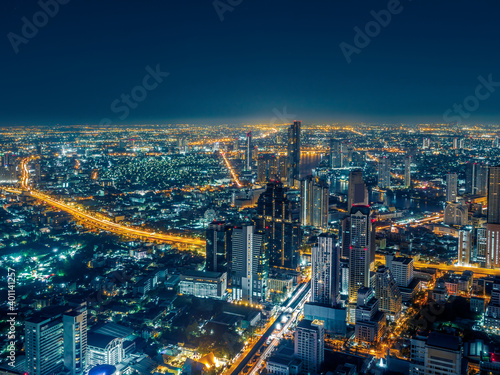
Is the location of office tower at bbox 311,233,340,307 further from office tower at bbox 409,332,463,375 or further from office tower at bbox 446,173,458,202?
office tower at bbox 446,173,458,202

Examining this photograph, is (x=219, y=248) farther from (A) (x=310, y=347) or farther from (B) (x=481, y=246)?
(B) (x=481, y=246)

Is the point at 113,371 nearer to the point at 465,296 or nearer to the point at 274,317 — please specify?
the point at 274,317

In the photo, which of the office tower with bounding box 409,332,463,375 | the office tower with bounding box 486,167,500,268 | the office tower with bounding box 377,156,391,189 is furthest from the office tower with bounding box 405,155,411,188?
the office tower with bounding box 409,332,463,375

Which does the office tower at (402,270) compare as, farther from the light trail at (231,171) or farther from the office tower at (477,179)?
the light trail at (231,171)

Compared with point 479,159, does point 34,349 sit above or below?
below

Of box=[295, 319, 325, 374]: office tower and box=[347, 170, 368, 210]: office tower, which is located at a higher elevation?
box=[347, 170, 368, 210]: office tower

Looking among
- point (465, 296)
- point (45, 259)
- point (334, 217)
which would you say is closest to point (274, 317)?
point (465, 296)

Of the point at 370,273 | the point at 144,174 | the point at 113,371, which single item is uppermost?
A: the point at 144,174
